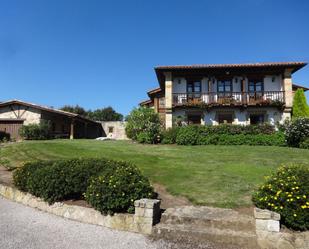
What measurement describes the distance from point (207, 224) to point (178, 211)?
812 millimetres

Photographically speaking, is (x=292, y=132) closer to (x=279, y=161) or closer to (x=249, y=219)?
(x=279, y=161)

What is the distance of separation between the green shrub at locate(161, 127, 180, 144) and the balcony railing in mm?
3942

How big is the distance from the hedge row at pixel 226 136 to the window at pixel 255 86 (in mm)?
5510

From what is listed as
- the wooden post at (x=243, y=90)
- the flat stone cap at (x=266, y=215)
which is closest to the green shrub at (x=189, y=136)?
the wooden post at (x=243, y=90)

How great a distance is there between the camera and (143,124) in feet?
72.9

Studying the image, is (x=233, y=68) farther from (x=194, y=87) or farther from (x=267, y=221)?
(x=267, y=221)

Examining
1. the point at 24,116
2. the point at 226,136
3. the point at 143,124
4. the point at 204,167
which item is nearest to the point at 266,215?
the point at 204,167

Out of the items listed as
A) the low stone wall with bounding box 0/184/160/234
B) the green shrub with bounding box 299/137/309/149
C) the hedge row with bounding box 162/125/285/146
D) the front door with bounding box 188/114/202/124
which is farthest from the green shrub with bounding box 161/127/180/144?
the low stone wall with bounding box 0/184/160/234

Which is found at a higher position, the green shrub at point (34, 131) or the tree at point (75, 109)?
the tree at point (75, 109)

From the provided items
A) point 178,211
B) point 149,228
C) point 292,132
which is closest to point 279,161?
point 292,132

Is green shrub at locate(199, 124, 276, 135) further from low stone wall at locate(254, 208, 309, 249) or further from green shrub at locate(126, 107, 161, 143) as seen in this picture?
low stone wall at locate(254, 208, 309, 249)

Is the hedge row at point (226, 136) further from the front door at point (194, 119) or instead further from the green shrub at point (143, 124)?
the front door at point (194, 119)

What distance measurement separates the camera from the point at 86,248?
505 centimetres

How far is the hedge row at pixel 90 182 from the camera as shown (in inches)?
245
